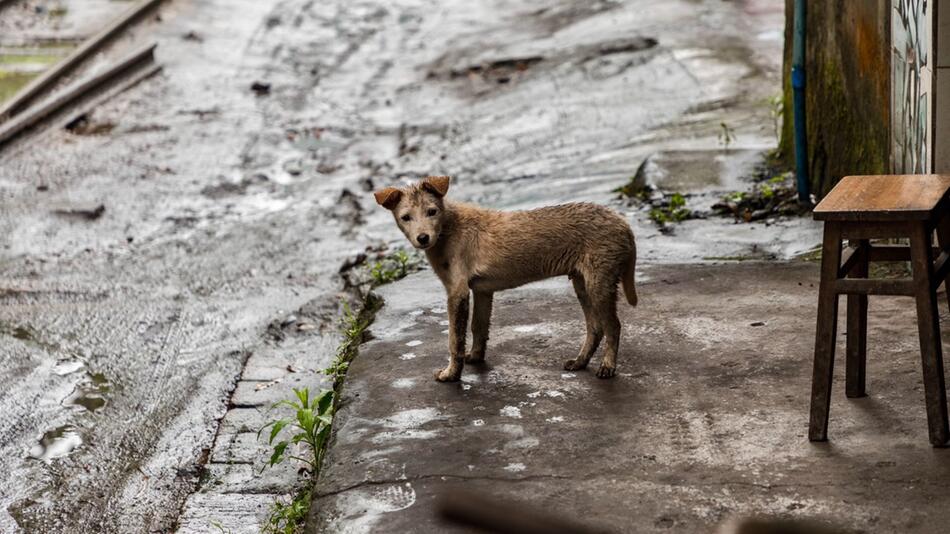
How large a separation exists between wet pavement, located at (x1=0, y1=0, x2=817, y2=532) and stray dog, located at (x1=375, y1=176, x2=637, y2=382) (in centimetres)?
134

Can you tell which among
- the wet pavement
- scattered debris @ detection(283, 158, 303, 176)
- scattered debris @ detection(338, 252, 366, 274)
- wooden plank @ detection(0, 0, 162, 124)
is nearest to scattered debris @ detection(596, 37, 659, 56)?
the wet pavement

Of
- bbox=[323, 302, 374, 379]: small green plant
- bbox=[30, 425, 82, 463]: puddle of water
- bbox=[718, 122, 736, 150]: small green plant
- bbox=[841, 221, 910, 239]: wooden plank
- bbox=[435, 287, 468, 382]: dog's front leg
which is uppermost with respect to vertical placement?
bbox=[841, 221, 910, 239]: wooden plank

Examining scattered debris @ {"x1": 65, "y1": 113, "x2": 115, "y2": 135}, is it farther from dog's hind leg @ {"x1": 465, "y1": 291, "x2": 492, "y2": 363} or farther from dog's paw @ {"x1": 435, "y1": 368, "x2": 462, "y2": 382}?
dog's paw @ {"x1": 435, "y1": 368, "x2": 462, "y2": 382}

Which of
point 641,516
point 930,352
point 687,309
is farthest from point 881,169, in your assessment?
point 641,516

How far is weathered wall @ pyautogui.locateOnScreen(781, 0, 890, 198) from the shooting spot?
8.08 meters

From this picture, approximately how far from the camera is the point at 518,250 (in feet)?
21.0

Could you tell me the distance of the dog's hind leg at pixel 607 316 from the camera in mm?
6285

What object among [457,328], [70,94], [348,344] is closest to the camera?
[457,328]

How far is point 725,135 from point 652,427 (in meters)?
6.61

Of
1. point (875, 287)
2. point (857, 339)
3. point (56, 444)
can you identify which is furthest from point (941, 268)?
point (56, 444)

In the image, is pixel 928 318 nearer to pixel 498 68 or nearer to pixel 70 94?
pixel 498 68

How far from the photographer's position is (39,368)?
27.5ft

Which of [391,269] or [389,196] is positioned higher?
[389,196]

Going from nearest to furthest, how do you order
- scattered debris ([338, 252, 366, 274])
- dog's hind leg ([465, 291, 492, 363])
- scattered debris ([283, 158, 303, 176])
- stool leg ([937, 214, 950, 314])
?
1. stool leg ([937, 214, 950, 314])
2. dog's hind leg ([465, 291, 492, 363])
3. scattered debris ([338, 252, 366, 274])
4. scattered debris ([283, 158, 303, 176])
